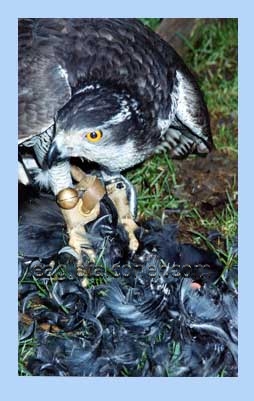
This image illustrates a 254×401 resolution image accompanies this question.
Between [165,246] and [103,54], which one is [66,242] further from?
[103,54]

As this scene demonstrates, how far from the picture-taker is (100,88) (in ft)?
10.5

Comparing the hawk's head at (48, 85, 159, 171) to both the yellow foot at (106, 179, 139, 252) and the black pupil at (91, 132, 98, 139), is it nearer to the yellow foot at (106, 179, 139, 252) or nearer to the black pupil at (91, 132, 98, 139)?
the black pupil at (91, 132, 98, 139)

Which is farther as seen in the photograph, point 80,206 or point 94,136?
point 80,206

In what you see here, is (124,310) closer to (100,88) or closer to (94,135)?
(94,135)

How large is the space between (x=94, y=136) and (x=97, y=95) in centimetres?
14

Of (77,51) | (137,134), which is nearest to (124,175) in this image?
(137,134)

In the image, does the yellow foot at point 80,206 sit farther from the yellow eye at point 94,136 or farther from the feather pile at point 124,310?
the yellow eye at point 94,136

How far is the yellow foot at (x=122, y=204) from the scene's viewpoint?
3492 mm

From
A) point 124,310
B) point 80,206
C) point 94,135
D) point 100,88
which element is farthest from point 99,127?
point 124,310

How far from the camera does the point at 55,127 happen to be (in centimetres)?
315

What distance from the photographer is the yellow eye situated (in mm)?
3135

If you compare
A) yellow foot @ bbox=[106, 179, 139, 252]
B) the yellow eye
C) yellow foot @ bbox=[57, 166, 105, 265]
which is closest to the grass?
yellow foot @ bbox=[106, 179, 139, 252]

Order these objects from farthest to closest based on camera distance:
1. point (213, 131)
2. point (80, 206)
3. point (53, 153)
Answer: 1. point (213, 131)
2. point (80, 206)
3. point (53, 153)

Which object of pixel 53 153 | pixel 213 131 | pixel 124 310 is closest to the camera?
pixel 53 153
